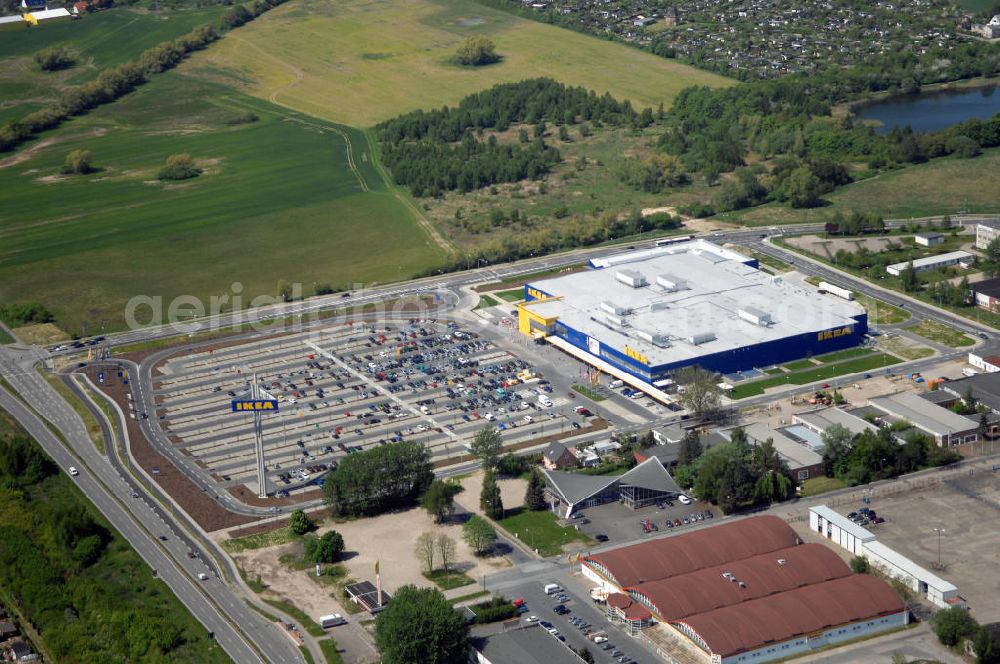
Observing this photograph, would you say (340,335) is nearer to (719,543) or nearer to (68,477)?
(68,477)

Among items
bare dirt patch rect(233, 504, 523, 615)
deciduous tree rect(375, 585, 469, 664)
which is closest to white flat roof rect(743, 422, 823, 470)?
bare dirt patch rect(233, 504, 523, 615)

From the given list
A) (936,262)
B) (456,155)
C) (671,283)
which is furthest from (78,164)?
(936,262)

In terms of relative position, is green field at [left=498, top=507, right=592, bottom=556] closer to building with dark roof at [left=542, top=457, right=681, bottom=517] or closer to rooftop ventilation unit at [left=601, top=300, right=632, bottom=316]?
building with dark roof at [left=542, top=457, right=681, bottom=517]

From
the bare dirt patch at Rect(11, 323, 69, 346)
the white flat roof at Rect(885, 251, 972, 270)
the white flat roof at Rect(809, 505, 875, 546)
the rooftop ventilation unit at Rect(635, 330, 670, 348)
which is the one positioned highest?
the white flat roof at Rect(885, 251, 972, 270)

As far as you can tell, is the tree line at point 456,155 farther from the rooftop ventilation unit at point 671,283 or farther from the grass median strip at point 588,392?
the grass median strip at point 588,392

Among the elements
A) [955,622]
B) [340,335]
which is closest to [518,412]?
[340,335]

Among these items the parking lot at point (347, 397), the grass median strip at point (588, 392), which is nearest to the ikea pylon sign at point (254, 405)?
the parking lot at point (347, 397)

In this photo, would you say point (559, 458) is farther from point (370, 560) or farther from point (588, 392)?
point (370, 560)
